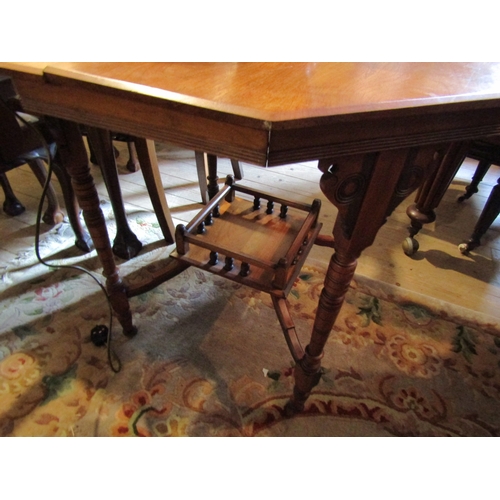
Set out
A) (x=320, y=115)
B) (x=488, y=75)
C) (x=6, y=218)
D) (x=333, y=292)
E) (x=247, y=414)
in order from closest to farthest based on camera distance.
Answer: (x=320, y=115)
(x=488, y=75)
(x=333, y=292)
(x=247, y=414)
(x=6, y=218)

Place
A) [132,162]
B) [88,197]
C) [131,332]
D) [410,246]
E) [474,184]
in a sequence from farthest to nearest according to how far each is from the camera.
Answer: [132,162], [474,184], [410,246], [131,332], [88,197]

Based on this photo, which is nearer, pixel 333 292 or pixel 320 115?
pixel 320 115

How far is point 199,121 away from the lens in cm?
41

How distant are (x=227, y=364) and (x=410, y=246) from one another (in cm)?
85

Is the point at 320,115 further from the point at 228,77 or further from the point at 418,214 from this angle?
the point at 418,214

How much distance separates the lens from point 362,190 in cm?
48

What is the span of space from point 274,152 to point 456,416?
89 centimetres

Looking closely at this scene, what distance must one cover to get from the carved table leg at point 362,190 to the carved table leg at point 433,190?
0.71 m

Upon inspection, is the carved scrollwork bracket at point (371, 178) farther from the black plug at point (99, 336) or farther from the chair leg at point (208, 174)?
the black plug at point (99, 336)

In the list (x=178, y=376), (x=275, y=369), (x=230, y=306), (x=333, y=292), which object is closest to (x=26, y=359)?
(x=178, y=376)

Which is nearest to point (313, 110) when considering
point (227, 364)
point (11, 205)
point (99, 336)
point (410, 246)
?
point (227, 364)

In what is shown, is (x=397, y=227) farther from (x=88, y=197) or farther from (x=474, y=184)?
(x=88, y=197)

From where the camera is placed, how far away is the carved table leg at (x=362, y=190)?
448mm

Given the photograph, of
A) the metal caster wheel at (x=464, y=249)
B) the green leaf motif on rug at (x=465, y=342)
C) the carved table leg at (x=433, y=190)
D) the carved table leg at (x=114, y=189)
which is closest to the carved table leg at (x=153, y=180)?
the carved table leg at (x=114, y=189)
